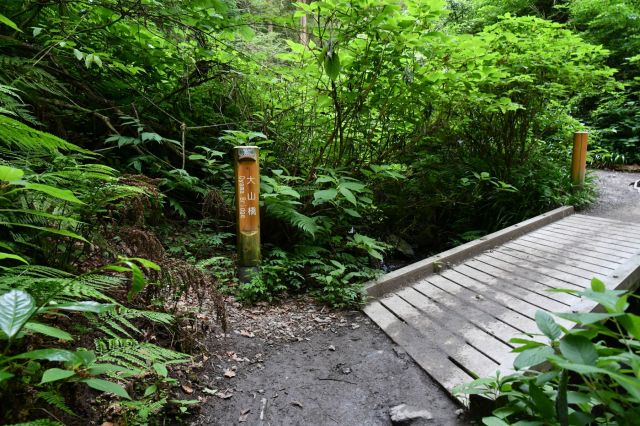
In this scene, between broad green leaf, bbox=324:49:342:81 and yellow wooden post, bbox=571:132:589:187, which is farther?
yellow wooden post, bbox=571:132:589:187

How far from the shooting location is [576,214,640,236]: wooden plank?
17.6 ft

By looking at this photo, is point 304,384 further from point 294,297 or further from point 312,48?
point 312,48

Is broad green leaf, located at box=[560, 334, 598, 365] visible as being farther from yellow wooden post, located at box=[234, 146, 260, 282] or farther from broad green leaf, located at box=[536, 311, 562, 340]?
yellow wooden post, located at box=[234, 146, 260, 282]

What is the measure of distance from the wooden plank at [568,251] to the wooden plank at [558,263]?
21 centimetres

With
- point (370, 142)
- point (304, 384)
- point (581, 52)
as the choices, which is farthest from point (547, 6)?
point (304, 384)

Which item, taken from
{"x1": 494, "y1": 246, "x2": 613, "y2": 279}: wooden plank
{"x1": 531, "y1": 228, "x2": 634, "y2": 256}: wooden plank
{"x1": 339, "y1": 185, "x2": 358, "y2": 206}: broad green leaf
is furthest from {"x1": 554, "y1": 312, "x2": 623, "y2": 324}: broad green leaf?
{"x1": 531, "y1": 228, "x2": 634, "y2": 256}: wooden plank

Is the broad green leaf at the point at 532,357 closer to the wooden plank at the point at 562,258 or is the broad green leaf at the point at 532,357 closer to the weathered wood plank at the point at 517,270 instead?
the weathered wood plank at the point at 517,270

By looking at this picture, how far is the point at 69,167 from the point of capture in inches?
82.0

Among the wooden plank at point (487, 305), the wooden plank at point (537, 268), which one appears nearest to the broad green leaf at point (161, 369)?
the wooden plank at point (487, 305)

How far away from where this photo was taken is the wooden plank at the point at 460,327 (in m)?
2.62

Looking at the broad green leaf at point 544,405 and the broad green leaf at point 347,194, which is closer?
the broad green leaf at point 544,405

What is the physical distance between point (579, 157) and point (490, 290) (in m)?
5.07

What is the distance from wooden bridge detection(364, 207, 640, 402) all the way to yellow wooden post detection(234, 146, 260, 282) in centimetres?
129

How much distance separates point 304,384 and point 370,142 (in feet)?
11.6
